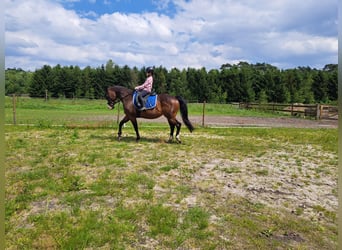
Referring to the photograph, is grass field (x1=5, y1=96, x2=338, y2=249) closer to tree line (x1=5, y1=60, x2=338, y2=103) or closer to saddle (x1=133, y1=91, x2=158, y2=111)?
saddle (x1=133, y1=91, x2=158, y2=111)

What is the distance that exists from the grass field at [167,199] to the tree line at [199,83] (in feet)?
124

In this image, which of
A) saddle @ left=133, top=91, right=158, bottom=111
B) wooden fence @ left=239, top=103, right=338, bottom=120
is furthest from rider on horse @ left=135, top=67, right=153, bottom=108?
wooden fence @ left=239, top=103, right=338, bottom=120

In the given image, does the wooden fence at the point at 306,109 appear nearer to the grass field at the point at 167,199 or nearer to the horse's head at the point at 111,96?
the grass field at the point at 167,199

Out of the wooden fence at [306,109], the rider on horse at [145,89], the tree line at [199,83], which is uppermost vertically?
the tree line at [199,83]

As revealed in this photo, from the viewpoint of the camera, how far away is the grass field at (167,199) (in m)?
3.03

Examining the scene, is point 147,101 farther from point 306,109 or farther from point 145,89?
point 306,109

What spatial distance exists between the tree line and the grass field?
3778cm

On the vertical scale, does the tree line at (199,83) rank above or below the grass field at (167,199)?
above

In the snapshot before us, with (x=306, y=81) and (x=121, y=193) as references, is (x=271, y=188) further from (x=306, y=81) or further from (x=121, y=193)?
(x=306, y=81)

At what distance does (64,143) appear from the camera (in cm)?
781

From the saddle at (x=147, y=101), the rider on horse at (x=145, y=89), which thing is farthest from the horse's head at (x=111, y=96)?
the rider on horse at (x=145, y=89)

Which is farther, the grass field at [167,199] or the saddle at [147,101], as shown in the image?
the saddle at [147,101]

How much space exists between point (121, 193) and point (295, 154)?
199 inches

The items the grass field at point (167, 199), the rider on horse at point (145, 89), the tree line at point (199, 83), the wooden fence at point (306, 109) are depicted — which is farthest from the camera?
the tree line at point (199, 83)
